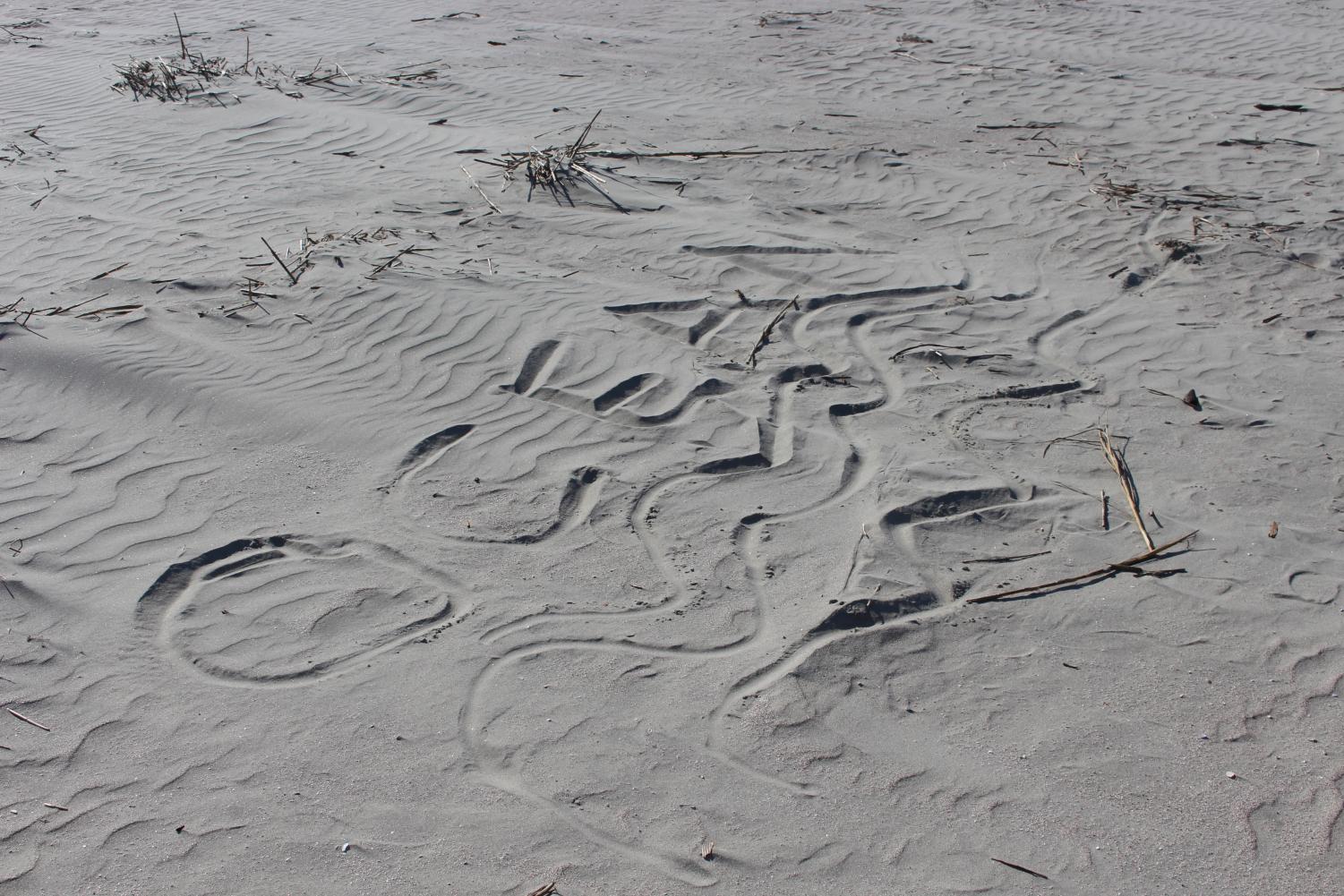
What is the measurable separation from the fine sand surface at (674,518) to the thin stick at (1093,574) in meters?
0.03

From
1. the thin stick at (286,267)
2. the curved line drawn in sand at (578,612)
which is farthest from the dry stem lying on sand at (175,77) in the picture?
the curved line drawn in sand at (578,612)

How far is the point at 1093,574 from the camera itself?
11.9 feet

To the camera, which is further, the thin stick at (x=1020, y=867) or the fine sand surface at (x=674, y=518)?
the fine sand surface at (x=674, y=518)

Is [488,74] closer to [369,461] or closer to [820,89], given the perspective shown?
[820,89]

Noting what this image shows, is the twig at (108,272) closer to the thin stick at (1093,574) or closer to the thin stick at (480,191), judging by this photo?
the thin stick at (480,191)

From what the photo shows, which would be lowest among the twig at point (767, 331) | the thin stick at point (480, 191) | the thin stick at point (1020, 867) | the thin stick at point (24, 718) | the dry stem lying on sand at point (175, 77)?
the thin stick at point (1020, 867)

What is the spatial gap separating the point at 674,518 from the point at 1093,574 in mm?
1541

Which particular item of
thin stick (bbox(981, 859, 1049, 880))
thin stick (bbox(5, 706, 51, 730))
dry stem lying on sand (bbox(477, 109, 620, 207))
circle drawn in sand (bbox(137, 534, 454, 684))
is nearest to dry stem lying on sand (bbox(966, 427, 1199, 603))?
thin stick (bbox(981, 859, 1049, 880))

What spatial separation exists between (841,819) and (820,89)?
28.9 ft

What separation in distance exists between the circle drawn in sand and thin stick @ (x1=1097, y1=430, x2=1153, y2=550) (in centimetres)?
258

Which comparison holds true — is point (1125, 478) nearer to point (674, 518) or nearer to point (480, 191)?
point (674, 518)

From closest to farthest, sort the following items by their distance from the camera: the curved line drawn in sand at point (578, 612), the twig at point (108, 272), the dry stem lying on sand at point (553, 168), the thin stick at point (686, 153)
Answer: the curved line drawn in sand at point (578, 612) < the twig at point (108, 272) < the dry stem lying on sand at point (553, 168) < the thin stick at point (686, 153)

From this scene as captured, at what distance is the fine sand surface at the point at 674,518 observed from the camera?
2.77 metres

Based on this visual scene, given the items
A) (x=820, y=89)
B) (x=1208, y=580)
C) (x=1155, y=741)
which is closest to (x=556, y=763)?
(x=1155, y=741)
